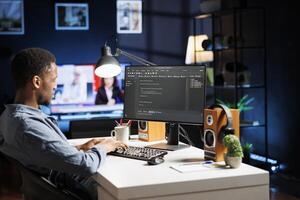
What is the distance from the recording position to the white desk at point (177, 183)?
178 centimetres

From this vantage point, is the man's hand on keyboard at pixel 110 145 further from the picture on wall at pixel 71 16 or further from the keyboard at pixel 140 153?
the picture on wall at pixel 71 16

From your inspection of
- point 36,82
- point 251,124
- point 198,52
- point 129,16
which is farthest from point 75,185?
point 129,16

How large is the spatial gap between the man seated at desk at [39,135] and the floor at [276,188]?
253 cm

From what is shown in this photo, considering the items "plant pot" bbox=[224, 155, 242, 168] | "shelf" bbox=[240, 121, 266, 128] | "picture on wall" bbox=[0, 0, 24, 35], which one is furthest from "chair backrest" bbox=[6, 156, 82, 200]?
"picture on wall" bbox=[0, 0, 24, 35]

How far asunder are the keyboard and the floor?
2.25m

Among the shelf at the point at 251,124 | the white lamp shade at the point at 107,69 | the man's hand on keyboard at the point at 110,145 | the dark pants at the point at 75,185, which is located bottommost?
the shelf at the point at 251,124

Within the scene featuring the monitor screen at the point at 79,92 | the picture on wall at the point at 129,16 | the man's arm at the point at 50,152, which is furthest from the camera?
the picture on wall at the point at 129,16

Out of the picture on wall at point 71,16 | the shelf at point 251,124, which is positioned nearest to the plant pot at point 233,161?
the shelf at point 251,124

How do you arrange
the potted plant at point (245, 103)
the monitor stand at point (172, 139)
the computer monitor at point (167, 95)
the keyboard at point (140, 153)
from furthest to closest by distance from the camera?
1. the potted plant at point (245, 103)
2. the monitor stand at point (172, 139)
3. the computer monitor at point (167, 95)
4. the keyboard at point (140, 153)

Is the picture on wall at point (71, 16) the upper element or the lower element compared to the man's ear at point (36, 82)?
upper

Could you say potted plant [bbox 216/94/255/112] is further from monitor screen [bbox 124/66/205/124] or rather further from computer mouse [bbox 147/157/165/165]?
computer mouse [bbox 147/157/165/165]

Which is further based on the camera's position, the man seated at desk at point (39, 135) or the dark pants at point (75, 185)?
the dark pants at point (75, 185)

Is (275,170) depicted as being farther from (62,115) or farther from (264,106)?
(62,115)

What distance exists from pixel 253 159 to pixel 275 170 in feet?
1.04
